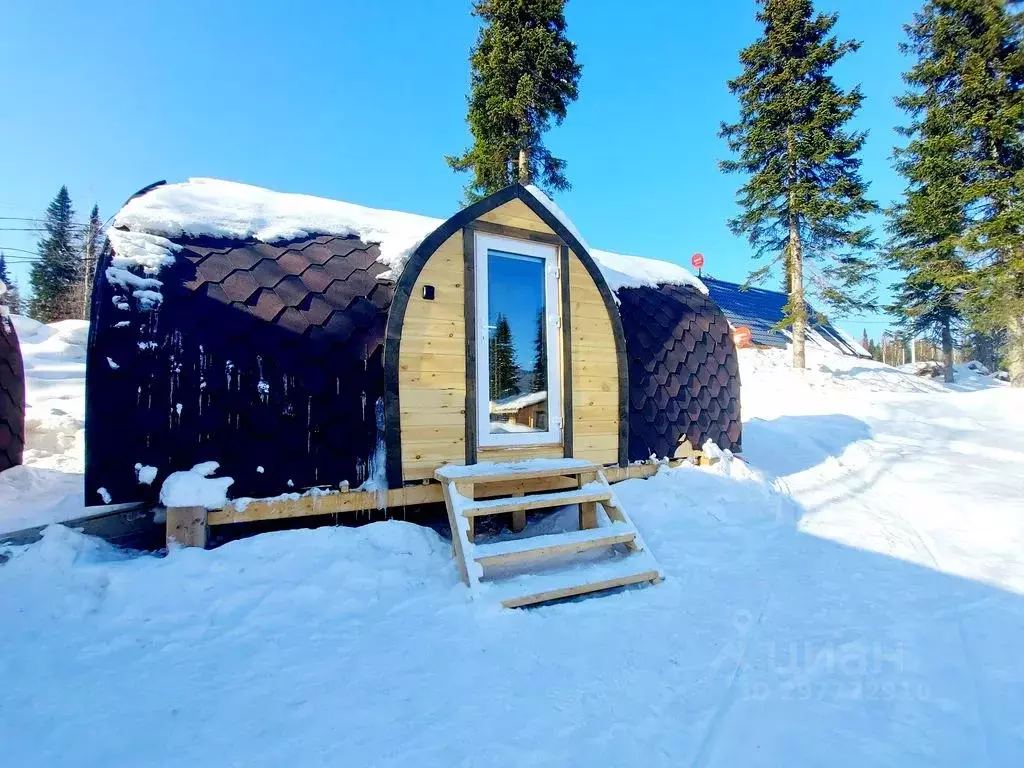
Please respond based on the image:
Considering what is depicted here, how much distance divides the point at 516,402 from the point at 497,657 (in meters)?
2.16

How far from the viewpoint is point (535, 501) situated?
3.24 meters

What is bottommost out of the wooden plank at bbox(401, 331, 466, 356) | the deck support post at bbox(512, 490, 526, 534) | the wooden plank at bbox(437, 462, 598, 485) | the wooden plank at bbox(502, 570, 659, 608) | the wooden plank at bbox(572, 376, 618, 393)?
the wooden plank at bbox(502, 570, 659, 608)

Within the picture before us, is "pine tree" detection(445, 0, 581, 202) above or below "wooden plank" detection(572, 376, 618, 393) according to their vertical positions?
above

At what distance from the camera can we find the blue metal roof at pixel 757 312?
646 inches

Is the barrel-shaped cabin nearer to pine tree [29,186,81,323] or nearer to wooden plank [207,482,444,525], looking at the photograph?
wooden plank [207,482,444,525]

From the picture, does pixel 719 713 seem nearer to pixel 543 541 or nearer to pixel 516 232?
pixel 543 541

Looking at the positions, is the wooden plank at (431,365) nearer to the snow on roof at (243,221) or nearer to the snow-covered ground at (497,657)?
A: the snow on roof at (243,221)

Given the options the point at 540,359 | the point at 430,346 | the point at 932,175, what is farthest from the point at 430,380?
the point at 932,175

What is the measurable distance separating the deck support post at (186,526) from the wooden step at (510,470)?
4.83 feet

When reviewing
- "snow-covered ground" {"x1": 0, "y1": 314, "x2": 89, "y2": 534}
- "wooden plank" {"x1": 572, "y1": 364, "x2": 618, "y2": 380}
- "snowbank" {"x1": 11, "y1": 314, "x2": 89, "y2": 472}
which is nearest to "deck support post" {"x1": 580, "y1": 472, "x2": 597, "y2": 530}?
"wooden plank" {"x1": 572, "y1": 364, "x2": 618, "y2": 380}

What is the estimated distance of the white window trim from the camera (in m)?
3.84

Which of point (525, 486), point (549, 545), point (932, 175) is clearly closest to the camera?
point (549, 545)

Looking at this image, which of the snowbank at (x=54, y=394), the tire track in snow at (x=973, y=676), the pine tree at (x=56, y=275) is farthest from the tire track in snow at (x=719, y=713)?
the pine tree at (x=56, y=275)

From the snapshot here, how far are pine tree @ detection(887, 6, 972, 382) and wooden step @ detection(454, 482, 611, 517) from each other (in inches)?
553
